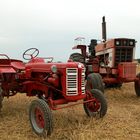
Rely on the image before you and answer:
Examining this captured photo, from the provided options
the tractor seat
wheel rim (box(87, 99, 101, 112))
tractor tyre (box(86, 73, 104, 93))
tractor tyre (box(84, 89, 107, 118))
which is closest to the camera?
tractor tyre (box(84, 89, 107, 118))

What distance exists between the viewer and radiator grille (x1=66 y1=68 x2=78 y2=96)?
23.9ft

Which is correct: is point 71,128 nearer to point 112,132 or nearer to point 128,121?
point 112,132

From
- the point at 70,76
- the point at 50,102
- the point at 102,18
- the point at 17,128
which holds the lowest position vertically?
the point at 17,128

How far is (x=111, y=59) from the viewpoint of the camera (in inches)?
469

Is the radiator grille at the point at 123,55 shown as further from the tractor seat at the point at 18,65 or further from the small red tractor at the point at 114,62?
the tractor seat at the point at 18,65

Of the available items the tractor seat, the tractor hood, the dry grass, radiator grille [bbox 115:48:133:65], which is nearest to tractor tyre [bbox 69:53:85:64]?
radiator grille [bbox 115:48:133:65]

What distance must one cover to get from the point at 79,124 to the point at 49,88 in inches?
40.6

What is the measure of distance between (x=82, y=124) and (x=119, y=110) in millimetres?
2199

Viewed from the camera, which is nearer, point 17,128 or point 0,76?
point 17,128

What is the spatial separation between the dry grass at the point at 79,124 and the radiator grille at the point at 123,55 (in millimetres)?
1974

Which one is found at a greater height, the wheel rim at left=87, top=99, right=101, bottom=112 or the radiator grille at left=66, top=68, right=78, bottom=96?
the radiator grille at left=66, top=68, right=78, bottom=96

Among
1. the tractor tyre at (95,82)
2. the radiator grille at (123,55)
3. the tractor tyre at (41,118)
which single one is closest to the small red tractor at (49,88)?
the tractor tyre at (41,118)

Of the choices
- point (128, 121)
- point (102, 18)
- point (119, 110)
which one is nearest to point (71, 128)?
point (128, 121)

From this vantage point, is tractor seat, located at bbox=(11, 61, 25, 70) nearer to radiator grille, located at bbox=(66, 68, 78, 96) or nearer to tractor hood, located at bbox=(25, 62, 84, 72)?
tractor hood, located at bbox=(25, 62, 84, 72)
